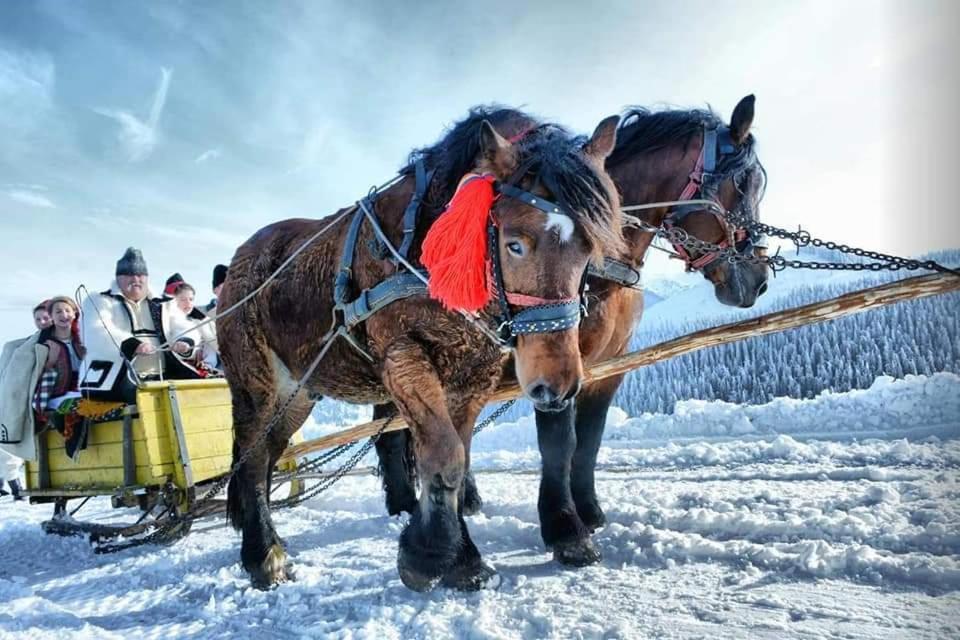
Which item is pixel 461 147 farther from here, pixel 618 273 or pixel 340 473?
pixel 340 473

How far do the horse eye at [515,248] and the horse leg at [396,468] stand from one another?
2.92 metres

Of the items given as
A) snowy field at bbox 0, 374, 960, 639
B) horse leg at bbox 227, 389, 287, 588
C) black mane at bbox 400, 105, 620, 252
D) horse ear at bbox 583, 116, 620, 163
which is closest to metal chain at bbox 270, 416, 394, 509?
snowy field at bbox 0, 374, 960, 639

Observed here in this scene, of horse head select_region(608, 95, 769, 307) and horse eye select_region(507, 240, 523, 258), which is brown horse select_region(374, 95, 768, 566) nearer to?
horse head select_region(608, 95, 769, 307)

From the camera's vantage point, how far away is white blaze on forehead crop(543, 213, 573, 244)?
2561 millimetres

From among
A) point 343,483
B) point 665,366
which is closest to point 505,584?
point 343,483

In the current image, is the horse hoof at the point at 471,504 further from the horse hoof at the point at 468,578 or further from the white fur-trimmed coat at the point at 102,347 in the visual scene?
the white fur-trimmed coat at the point at 102,347

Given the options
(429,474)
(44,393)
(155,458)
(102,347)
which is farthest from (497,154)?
(44,393)

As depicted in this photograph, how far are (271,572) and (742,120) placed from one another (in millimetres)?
3912

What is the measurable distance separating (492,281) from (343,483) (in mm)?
4816

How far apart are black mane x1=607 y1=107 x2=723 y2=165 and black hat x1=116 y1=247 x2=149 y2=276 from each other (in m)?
4.04

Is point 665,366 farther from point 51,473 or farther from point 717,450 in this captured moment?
point 51,473

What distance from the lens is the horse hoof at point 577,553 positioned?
10.9ft

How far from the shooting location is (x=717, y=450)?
658 centimetres

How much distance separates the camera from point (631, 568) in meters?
3.20
